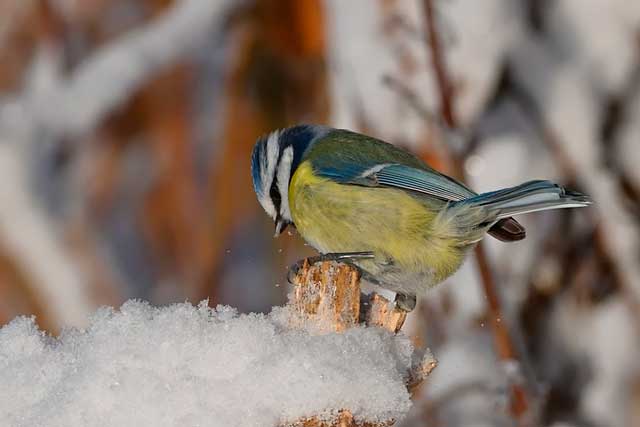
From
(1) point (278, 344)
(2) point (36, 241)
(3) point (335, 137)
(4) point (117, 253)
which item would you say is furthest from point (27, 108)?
(1) point (278, 344)

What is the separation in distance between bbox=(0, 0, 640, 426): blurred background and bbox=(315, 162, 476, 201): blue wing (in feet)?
1.35

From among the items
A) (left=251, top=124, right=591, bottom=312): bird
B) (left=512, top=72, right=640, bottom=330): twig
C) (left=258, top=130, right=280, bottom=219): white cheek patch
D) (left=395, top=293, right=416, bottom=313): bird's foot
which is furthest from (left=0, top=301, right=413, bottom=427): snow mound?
(left=512, top=72, right=640, bottom=330): twig

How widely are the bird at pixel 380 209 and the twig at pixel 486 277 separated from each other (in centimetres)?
41

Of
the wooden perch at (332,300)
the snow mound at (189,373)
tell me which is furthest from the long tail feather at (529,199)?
the snow mound at (189,373)

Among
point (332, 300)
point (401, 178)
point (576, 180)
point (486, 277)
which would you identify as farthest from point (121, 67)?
point (332, 300)

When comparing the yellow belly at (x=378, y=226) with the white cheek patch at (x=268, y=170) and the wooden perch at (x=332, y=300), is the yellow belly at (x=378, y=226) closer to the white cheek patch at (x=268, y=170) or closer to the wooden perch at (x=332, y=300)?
the white cheek patch at (x=268, y=170)

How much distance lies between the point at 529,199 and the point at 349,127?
1942 mm

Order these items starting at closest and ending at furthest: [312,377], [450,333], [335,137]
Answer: [312,377]
[335,137]
[450,333]

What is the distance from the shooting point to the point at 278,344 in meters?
1.23

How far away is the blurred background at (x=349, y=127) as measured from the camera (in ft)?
10.9

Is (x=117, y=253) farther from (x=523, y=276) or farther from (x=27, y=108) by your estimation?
(x=523, y=276)

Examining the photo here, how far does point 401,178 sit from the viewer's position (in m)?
2.13

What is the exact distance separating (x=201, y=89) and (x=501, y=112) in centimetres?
212

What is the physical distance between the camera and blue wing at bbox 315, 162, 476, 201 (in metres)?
2.07
